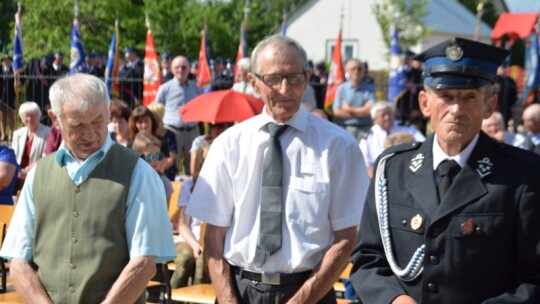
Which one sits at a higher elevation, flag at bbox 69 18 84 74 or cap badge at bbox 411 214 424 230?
flag at bbox 69 18 84 74

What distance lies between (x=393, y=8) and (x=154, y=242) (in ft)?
125

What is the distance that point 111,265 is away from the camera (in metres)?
3.88

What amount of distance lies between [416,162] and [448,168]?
0.14m

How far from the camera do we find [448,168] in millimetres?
3193

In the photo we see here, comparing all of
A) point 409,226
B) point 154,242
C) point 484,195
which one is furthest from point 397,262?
point 154,242

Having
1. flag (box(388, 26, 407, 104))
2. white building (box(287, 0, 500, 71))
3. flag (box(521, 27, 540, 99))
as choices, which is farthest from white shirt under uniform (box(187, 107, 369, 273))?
white building (box(287, 0, 500, 71))

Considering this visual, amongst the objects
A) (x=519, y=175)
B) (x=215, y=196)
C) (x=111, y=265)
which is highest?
(x=519, y=175)

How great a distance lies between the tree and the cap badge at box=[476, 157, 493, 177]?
36763mm

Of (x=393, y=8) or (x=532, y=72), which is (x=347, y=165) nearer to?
(x=532, y=72)

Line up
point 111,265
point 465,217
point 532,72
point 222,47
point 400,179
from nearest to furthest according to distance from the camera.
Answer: point 465,217 → point 400,179 → point 111,265 → point 532,72 → point 222,47

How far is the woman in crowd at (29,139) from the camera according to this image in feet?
37.3

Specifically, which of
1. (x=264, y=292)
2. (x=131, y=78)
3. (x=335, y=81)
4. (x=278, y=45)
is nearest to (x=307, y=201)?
(x=264, y=292)

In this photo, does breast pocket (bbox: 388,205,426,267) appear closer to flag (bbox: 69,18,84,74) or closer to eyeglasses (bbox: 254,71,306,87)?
eyeglasses (bbox: 254,71,306,87)

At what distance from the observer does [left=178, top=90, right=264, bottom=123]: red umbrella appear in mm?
9508
